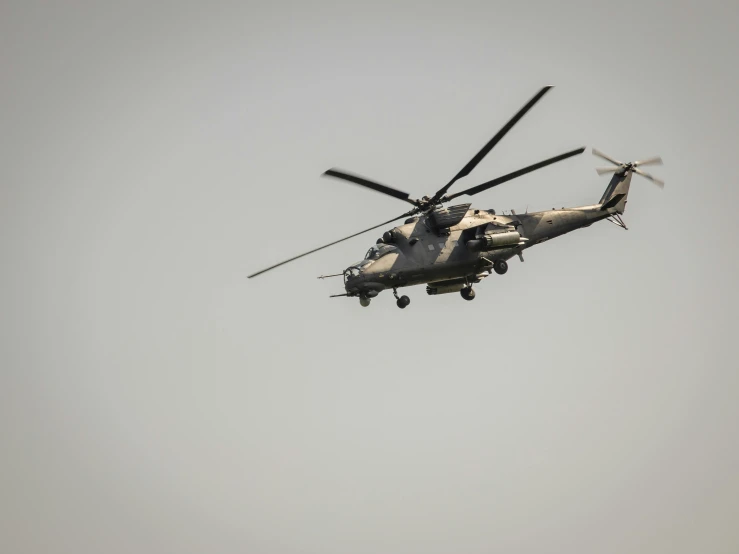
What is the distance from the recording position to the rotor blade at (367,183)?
3256 centimetres

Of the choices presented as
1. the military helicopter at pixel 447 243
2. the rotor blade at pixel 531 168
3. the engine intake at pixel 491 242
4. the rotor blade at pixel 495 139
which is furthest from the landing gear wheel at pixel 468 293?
the rotor blade at pixel 531 168

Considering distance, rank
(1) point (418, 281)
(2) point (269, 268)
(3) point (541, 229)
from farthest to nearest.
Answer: (3) point (541, 229) < (1) point (418, 281) < (2) point (269, 268)

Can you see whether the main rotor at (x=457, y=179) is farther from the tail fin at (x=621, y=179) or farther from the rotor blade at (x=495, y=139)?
the tail fin at (x=621, y=179)

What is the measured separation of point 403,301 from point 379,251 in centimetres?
254

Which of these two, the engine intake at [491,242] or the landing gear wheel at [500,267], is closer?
the engine intake at [491,242]

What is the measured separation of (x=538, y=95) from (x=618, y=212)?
15.7 metres

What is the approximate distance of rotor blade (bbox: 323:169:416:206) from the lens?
32562mm

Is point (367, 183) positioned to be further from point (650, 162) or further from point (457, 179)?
point (650, 162)

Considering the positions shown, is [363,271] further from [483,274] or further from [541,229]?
[541,229]

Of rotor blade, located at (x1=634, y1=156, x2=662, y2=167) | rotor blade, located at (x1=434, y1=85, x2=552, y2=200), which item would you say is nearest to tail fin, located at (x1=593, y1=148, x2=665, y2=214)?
rotor blade, located at (x1=634, y1=156, x2=662, y2=167)

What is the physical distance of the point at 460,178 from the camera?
120ft

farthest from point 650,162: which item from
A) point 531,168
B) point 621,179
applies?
point 531,168

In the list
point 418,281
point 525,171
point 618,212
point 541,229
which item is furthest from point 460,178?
point 618,212

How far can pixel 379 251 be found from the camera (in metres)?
37.8
